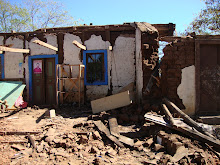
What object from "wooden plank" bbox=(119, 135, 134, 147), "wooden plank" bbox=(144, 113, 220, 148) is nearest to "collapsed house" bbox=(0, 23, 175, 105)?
"wooden plank" bbox=(144, 113, 220, 148)

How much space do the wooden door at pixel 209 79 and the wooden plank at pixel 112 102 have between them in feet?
7.83

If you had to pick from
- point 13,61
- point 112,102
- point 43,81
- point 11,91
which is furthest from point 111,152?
point 13,61

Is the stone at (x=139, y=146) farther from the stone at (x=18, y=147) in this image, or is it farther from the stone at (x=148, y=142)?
the stone at (x=18, y=147)

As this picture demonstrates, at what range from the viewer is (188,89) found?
5.79m

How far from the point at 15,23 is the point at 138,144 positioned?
1939 cm

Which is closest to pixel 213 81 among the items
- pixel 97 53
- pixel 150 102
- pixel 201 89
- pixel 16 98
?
pixel 201 89

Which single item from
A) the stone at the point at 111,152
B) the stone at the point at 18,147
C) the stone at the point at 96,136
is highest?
the stone at the point at 96,136

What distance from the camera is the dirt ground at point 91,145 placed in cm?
363

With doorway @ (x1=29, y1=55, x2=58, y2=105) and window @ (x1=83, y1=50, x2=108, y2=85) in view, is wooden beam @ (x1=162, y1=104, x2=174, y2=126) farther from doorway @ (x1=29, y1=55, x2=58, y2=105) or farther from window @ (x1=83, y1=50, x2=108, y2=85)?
doorway @ (x1=29, y1=55, x2=58, y2=105)

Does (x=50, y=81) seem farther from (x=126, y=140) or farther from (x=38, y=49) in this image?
(x=126, y=140)

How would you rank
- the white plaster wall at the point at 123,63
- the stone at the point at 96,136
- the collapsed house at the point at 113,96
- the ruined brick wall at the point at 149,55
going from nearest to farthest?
the collapsed house at the point at 113,96 < the stone at the point at 96,136 < the ruined brick wall at the point at 149,55 < the white plaster wall at the point at 123,63

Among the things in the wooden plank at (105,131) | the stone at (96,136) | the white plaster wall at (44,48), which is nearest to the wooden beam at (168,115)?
the wooden plank at (105,131)

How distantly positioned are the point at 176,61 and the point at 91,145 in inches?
145

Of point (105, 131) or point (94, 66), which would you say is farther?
point (94, 66)
